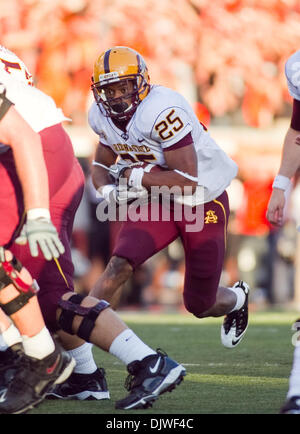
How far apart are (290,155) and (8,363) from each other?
4.74 ft

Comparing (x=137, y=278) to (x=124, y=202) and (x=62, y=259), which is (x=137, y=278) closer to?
(x=124, y=202)

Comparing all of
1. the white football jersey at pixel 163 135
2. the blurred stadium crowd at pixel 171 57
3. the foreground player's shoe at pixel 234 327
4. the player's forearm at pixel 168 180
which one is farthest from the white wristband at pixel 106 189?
the blurred stadium crowd at pixel 171 57

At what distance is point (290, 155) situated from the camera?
4574 millimetres

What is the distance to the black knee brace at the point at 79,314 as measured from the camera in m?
4.24

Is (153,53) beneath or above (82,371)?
above

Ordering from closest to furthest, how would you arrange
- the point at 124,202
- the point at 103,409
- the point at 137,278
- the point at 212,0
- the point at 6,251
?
the point at 6,251 → the point at 103,409 → the point at 124,202 → the point at 212,0 → the point at 137,278

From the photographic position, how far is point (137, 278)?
39.4ft

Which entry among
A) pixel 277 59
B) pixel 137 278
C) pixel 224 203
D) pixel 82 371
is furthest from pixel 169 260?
pixel 82 371

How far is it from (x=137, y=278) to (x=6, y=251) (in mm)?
7991

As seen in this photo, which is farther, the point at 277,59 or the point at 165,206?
the point at 277,59

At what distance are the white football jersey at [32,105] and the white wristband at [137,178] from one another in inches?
33.6

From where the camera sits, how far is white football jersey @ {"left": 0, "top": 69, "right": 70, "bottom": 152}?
435 centimetres

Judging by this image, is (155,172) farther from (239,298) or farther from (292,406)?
(292,406)

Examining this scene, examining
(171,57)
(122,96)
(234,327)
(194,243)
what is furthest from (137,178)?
(171,57)
